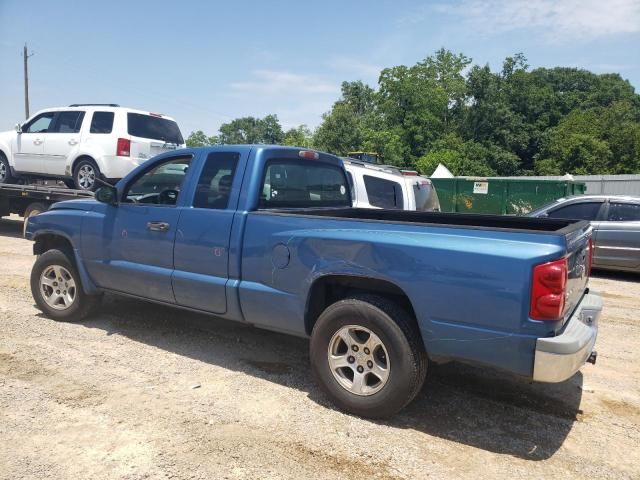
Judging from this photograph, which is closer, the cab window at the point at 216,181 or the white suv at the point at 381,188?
the cab window at the point at 216,181

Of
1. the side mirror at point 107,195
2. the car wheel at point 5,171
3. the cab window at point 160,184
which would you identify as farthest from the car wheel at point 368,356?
the car wheel at point 5,171

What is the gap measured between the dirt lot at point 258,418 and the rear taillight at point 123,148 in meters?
4.70

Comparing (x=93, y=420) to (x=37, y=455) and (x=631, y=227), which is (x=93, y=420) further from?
(x=631, y=227)

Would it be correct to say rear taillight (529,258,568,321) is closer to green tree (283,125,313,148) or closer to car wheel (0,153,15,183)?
car wheel (0,153,15,183)

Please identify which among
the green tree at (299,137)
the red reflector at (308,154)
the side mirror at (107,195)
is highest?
the green tree at (299,137)

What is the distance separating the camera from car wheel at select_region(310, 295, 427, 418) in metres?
3.57

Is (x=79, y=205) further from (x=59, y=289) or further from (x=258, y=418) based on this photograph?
(x=258, y=418)

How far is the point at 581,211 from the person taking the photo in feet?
33.0

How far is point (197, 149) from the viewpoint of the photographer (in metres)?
4.98

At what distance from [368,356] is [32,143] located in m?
9.67

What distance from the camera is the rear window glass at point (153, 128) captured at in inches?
390

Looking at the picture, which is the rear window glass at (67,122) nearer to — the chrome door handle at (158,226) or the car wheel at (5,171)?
the car wheel at (5,171)

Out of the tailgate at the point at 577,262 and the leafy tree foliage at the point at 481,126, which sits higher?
the leafy tree foliage at the point at 481,126

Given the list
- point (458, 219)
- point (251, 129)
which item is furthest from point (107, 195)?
point (251, 129)
